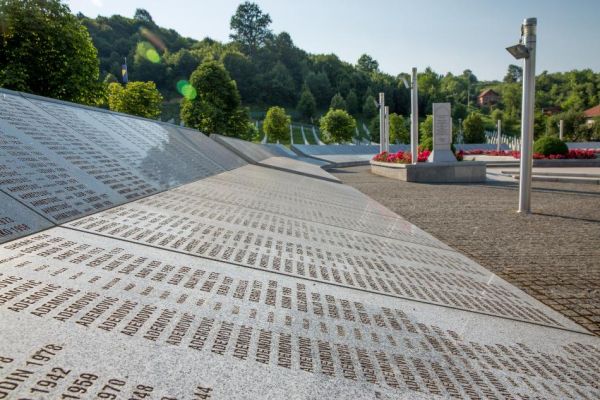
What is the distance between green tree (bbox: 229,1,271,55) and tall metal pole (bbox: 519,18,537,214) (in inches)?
5206

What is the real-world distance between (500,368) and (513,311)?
1.46m

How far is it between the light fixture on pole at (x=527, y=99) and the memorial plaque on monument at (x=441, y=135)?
8673mm

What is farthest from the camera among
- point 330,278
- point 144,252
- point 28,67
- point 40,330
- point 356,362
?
point 28,67

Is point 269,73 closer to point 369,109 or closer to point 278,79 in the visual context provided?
point 278,79

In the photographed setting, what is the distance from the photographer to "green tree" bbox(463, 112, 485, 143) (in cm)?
5988

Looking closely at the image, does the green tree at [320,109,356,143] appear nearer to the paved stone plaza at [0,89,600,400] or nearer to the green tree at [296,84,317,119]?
the green tree at [296,84,317,119]

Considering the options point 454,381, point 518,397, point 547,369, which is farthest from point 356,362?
point 547,369

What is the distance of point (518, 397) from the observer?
2.03 metres

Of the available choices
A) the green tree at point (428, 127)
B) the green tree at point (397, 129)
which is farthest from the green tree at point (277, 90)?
the green tree at point (428, 127)

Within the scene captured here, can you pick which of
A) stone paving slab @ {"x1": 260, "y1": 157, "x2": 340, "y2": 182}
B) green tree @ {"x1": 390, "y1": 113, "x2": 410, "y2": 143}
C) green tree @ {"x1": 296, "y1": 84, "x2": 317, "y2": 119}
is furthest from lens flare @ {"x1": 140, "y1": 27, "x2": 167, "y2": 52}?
stone paving slab @ {"x1": 260, "y1": 157, "x2": 340, "y2": 182}

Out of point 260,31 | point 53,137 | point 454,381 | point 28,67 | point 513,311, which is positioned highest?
point 260,31

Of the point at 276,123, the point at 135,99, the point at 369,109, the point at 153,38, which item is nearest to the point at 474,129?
the point at 276,123

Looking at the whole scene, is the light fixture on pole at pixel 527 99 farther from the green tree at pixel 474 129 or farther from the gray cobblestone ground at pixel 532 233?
the green tree at pixel 474 129

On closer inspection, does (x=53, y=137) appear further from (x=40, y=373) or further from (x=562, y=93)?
(x=562, y=93)
